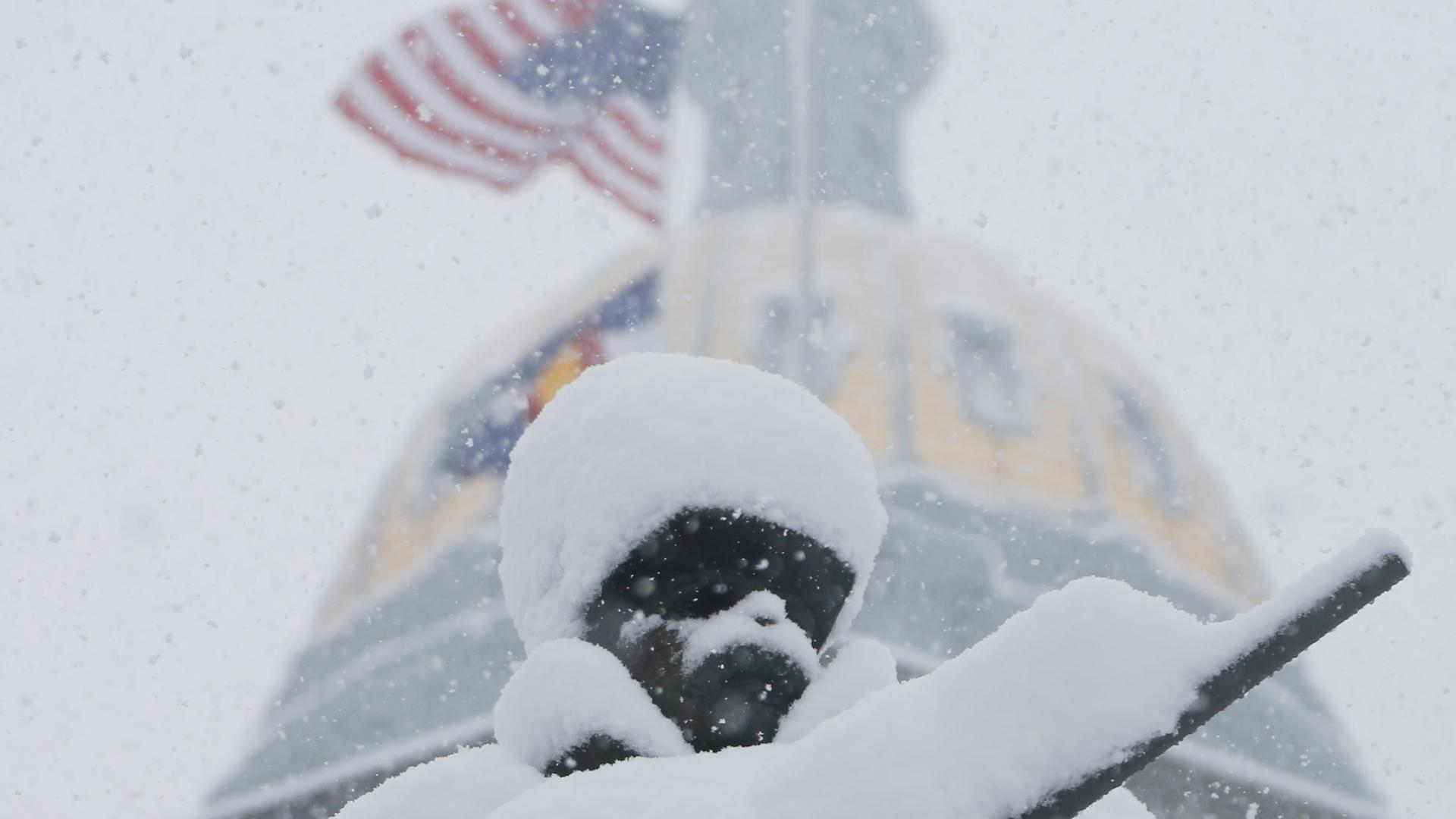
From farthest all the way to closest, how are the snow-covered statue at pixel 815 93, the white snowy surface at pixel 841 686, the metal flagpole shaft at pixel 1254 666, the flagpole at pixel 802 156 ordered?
the snow-covered statue at pixel 815 93, the flagpole at pixel 802 156, the white snowy surface at pixel 841 686, the metal flagpole shaft at pixel 1254 666

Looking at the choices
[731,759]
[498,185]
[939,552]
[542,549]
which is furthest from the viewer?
[939,552]

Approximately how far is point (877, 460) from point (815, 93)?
18.5 ft

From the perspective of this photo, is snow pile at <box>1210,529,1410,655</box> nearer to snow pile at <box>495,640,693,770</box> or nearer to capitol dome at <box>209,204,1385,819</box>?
snow pile at <box>495,640,693,770</box>

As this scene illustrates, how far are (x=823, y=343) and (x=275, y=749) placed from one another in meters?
6.43

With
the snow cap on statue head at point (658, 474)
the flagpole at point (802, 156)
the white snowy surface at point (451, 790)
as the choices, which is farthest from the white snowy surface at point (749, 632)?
the flagpole at point (802, 156)

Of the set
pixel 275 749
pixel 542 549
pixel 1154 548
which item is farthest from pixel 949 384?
pixel 542 549

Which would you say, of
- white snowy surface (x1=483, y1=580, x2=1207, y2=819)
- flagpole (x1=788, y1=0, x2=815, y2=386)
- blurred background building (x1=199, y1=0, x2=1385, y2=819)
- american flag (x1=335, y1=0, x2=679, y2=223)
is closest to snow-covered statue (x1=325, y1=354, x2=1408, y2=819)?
white snowy surface (x1=483, y1=580, x2=1207, y2=819)

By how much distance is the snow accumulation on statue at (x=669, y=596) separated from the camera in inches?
Result: 69.5

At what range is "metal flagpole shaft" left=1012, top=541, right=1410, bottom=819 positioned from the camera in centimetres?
110

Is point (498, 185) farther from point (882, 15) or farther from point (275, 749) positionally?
point (882, 15)

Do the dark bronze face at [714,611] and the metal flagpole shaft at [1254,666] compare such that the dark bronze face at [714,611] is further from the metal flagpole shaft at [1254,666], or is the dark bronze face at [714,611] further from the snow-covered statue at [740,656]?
the metal flagpole shaft at [1254,666]

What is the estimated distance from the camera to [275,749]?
48.1 ft

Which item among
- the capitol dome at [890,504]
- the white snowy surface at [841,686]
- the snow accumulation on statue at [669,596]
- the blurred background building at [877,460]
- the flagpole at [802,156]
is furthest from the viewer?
the capitol dome at [890,504]

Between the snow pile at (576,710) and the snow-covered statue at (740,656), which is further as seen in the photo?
the snow pile at (576,710)
